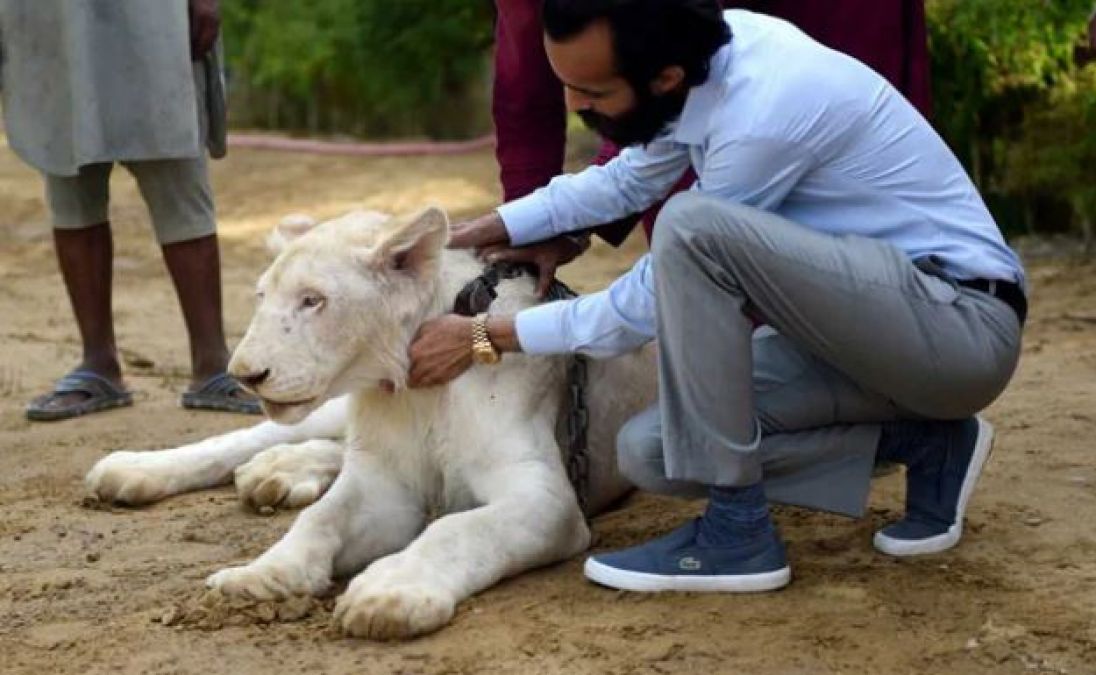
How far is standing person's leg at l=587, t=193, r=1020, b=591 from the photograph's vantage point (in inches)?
151

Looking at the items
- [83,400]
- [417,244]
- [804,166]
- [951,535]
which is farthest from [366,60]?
[804,166]

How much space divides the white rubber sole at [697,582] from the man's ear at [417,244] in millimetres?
808

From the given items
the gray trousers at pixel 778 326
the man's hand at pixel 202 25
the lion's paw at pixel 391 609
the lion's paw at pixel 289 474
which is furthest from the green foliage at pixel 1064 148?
the lion's paw at pixel 391 609

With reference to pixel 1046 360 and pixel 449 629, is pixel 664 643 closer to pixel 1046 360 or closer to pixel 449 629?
pixel 449 629

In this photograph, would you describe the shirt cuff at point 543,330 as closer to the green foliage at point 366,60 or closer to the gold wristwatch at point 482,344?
the gold wristwatch at point 482,344

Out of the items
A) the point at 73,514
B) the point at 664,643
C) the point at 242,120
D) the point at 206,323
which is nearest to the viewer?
the point at 664,643

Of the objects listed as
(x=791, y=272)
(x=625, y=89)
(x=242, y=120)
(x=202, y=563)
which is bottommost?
(x=242, y=120)

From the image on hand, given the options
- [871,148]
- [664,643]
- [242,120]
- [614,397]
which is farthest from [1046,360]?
[242,120]

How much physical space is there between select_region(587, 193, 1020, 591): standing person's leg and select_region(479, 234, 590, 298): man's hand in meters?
0.70

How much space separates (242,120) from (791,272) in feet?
35.5

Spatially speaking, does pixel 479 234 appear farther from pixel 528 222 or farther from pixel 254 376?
pixel 254 376

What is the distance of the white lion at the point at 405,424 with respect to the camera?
3998mm

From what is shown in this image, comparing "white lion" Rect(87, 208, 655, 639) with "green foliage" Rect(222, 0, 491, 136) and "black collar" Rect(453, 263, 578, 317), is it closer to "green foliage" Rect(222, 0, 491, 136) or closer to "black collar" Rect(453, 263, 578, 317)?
"black collar" Rect(453, 263, 578, 317)

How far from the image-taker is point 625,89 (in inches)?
151
